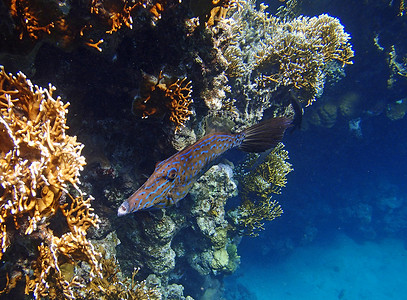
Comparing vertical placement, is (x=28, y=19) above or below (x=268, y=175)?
above

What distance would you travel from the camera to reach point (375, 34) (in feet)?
34.4

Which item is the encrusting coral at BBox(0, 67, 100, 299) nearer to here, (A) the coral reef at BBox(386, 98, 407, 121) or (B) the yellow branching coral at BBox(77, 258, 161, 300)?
(B) the yellow branching coral at BBox(77, 258, 161, 300)

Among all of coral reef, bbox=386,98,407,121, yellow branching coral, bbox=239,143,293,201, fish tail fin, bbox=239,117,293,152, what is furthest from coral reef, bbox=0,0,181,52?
coral reef, bbox=386,98,407,121

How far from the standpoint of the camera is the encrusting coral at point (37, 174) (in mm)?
2316

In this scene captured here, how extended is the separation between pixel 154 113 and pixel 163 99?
252mm

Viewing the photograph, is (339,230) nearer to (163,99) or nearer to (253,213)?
(253,213)

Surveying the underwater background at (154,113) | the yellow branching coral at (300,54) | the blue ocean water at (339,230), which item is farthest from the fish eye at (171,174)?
the blue ocean water at (339,230)

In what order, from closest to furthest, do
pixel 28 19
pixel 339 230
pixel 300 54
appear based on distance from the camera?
pixel 28 19 < pixel 300 54 < pixel 339 230

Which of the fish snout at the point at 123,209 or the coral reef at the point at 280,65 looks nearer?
the fish snout at the point at 123,209

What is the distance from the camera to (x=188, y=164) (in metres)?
3.35

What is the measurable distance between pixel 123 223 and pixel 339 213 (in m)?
22.9

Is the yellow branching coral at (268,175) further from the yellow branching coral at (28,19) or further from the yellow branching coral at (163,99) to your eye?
the yellow branching coral at (28,19)

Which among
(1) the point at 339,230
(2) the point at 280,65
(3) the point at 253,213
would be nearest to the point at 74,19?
(2) the point at 280,65

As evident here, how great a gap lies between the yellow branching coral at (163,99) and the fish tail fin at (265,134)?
3.87ft
